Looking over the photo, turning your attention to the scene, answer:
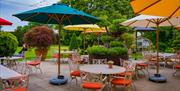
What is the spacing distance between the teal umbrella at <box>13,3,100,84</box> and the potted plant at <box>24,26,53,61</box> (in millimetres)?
4717

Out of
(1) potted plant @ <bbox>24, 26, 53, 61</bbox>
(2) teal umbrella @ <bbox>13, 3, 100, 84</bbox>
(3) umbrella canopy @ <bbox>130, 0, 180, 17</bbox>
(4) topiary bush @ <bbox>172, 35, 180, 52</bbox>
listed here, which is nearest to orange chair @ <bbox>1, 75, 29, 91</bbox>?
(2) teal umbrella @ <bbox>13, 3, 100, 84</bbox>

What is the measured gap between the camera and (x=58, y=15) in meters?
7.52

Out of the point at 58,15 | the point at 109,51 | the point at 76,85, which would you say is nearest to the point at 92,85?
the point at 76,85

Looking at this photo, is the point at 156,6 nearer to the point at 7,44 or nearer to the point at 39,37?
the point at 7,44

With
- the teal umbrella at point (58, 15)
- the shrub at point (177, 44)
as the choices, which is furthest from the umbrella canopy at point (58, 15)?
the shrub at point (177, 44)

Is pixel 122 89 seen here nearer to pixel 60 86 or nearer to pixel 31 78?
pixel 60 86

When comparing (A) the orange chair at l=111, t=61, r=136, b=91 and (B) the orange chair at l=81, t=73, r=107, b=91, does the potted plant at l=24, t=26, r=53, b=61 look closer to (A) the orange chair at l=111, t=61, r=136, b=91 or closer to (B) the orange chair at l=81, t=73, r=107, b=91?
(A) the orange chair at l=111, t=61, r=136, b=91

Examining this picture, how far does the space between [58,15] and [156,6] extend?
452cm

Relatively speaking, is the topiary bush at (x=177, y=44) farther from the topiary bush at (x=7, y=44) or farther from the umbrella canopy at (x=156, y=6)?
the umbrella canopy at (x=156, y=6)

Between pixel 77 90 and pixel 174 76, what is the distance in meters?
4.65

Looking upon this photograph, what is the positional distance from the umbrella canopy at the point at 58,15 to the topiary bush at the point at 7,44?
243 centimetres

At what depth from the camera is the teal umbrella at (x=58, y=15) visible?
6516 millimetres

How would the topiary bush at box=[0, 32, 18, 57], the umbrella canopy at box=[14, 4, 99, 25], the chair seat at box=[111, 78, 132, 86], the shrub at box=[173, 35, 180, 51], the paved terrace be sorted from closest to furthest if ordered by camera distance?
the chair seat at box=[111, 78, 132, 86], the umbrella canopy at box=[14, 4, 99, 25], the paved terrace, the topiary bush at box=[0, 32, 18, 57], the shrub at box=[173, 35, 180, 51]

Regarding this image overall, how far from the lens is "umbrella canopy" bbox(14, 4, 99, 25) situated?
256 inches
